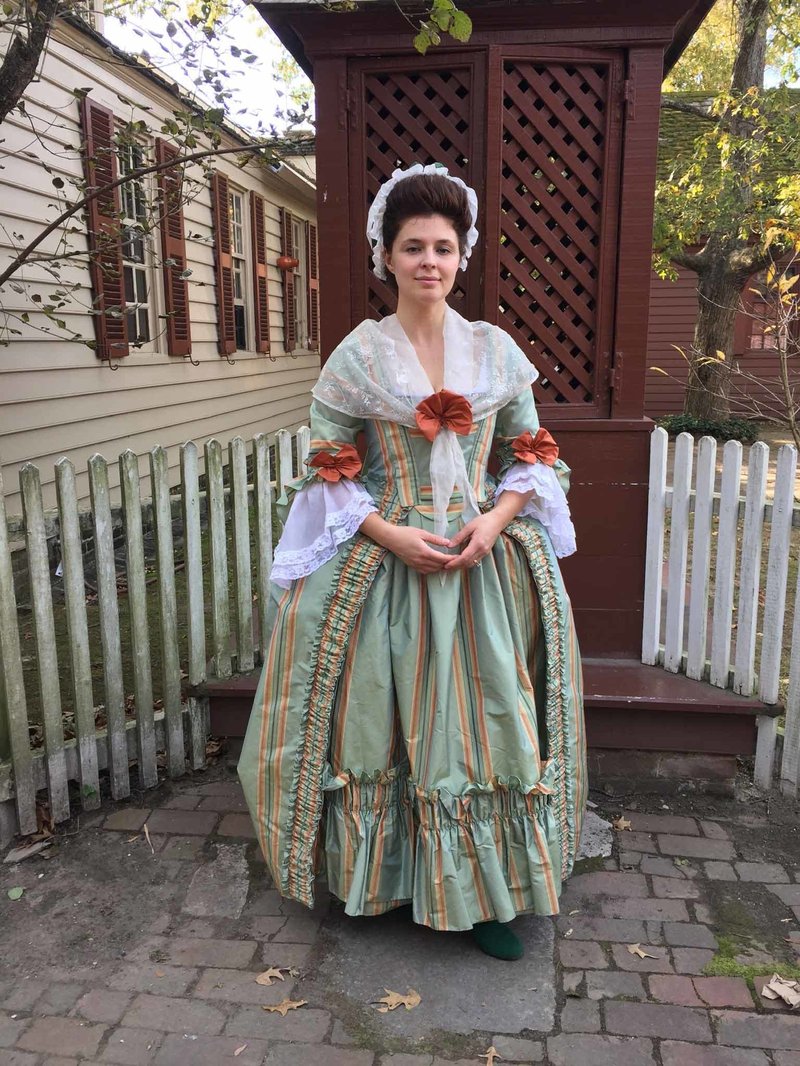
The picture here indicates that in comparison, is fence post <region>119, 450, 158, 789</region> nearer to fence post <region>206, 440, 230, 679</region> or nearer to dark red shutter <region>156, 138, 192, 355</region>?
fence post <region>206, 440, 230, 679</region>

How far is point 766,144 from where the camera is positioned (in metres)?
9.73

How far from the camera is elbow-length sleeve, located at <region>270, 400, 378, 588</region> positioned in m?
2.13

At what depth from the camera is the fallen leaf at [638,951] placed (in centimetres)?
219

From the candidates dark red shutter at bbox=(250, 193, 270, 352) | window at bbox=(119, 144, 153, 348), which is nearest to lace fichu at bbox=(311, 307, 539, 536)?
Result: window at bbox=(119, 144, 153, 348)

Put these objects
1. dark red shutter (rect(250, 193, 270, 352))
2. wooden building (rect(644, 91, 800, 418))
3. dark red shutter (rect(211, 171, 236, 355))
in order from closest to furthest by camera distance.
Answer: dark red shutter (rect(211, 171, 236, 355)), dark red shutter (rect(250, 193, 270, 352)), wooden building (rect(644, 91, 800, 418))

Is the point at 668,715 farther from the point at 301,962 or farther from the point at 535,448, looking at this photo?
the point at 301,962

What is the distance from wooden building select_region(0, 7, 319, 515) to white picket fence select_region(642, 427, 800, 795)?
8.29ft

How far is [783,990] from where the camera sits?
2037mm

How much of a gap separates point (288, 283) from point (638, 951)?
33.4ft

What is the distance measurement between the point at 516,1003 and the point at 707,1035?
1.42 ft

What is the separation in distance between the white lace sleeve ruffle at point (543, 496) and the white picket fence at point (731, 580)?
2.70ft

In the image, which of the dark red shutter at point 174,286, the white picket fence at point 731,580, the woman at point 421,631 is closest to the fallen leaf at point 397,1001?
the woman at point 421,631

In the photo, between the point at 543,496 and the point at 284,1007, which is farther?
the point at 543,496

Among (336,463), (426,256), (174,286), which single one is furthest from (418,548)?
→ (174,286)
